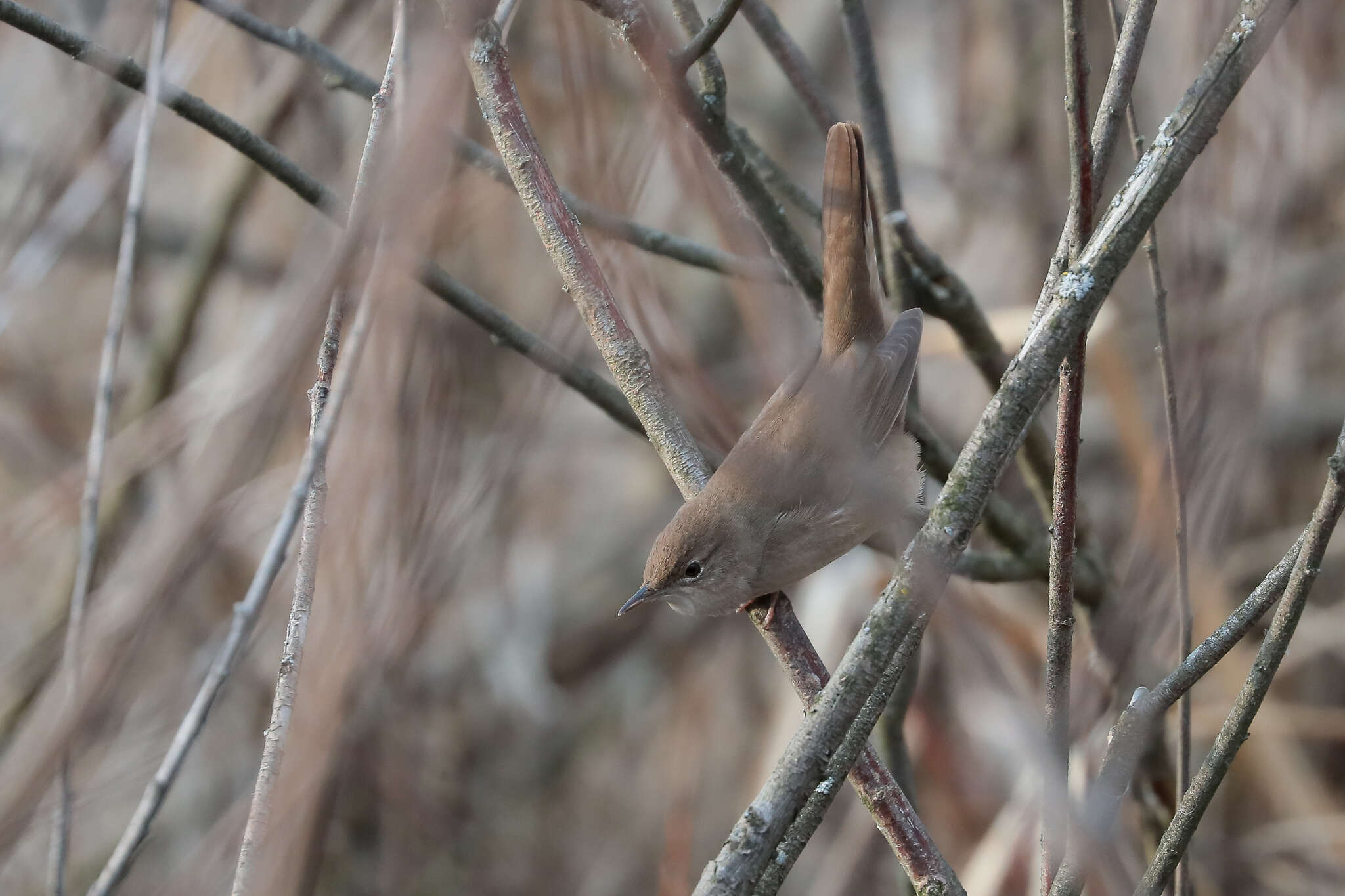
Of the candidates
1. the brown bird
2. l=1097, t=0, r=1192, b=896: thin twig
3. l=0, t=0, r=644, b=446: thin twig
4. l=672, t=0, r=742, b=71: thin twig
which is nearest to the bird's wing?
the brown bird

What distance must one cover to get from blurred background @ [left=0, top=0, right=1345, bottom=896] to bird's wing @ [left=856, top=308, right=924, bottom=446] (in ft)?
1.38

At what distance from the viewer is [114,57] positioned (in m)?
1.71

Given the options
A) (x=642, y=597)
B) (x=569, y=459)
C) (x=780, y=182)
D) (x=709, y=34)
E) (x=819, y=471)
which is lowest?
(x=642, y=597)

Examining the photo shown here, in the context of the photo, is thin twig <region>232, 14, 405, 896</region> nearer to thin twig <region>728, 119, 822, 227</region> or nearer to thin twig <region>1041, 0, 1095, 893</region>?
thin twig <region>1041, 0, 1095, 893</region>

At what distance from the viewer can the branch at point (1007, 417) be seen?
1.00 metres

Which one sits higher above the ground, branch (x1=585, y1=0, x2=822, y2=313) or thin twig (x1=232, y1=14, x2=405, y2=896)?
branch (x1=585, y1=0, x2=822, y2=313)

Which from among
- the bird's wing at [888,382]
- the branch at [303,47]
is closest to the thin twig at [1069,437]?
the bird's wing at [888,382]

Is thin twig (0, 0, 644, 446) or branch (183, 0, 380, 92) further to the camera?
branch (183, 0, 380, 92)

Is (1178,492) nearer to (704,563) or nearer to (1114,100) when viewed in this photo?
(1114,100)

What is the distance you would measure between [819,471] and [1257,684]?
3.78ft

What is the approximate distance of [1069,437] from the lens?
1.28 m

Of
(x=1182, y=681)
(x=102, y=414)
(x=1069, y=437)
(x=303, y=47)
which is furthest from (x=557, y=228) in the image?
(x=1182, y=681)

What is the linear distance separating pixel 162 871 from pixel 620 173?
13.6 ft

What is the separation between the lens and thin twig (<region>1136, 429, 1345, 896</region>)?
3.78ft
